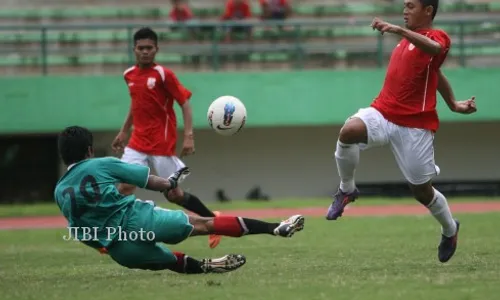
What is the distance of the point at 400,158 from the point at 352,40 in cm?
1443

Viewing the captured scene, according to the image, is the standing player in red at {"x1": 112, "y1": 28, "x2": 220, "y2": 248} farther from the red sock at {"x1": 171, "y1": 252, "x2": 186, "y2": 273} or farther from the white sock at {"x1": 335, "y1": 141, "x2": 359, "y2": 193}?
the red sock at {"x1": 171, "y1": 252, "x2": 186, "y2": 273}

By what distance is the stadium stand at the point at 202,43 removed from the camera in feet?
75.8

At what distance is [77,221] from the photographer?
29.5 ft

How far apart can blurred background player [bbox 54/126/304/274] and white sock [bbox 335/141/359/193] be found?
127 centimetres

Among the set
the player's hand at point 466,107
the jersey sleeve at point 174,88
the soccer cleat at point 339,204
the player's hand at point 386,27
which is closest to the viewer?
the player's hand at point 386,27

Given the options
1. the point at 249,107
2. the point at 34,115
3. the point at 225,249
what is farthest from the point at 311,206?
the point at 225,249

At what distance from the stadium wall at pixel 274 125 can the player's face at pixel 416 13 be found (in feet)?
44.2

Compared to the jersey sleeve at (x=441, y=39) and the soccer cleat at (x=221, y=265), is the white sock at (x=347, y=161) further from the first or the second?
the soccer cleat at (x=221, y=265)

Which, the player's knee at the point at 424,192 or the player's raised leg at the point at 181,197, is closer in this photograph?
the player's knee at the point at 424,192

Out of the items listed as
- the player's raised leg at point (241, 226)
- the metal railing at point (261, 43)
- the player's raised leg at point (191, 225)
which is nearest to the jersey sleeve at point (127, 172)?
the player's raised leg at point (191, 225)

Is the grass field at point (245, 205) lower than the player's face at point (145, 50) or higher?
lower

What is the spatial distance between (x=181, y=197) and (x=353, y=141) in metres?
3.04

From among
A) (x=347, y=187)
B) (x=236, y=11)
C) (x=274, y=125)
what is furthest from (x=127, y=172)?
(x=236, y=11)

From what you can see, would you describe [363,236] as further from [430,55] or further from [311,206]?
[311,206]
